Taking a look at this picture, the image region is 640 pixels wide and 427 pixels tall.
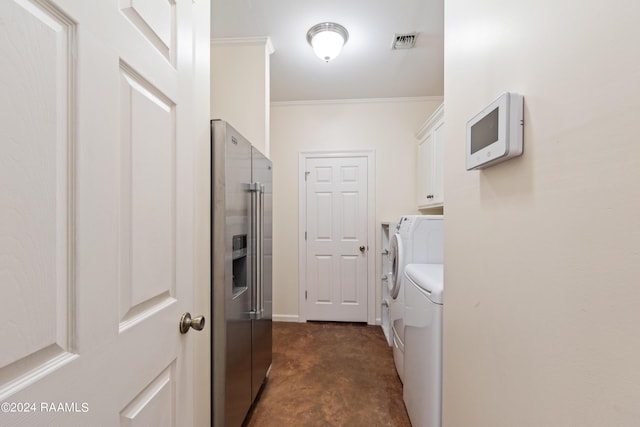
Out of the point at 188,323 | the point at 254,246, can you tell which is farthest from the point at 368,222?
the point at 188,323

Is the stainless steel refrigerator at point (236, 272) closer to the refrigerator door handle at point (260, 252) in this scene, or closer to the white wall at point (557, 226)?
the refrigerator door handle at point (260, 252)

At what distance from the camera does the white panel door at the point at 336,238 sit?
10.9ft

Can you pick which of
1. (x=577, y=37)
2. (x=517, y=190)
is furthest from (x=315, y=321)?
(x=577, y=37)

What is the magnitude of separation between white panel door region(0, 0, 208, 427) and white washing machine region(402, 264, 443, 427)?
1103mm

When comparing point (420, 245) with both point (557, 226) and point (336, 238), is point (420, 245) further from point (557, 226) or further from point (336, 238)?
point (557, 226)

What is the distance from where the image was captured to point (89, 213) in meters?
0.53

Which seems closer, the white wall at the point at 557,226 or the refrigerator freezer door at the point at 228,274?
the white wall at the point at 557,226

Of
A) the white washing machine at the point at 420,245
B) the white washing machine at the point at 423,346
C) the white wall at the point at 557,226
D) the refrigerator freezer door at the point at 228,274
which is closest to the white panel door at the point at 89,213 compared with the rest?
the refrigerator freezer door at the point at 228,274

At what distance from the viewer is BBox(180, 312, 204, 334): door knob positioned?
873 millimetres

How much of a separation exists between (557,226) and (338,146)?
9.56 feet

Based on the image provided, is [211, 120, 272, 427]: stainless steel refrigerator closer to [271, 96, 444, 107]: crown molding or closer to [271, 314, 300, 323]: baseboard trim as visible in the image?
[271, 314, 300, 323]: baseboard trim

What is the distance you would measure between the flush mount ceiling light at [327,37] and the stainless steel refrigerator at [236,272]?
100 centimetres

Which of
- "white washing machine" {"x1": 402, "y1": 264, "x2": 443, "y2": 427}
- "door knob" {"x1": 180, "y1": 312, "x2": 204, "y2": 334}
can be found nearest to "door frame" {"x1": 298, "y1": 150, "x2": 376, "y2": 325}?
"white washing machine" {"x1": 402, "y1": 264, "x2": 443, "y2": 427}

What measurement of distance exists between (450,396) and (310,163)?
108 inches
